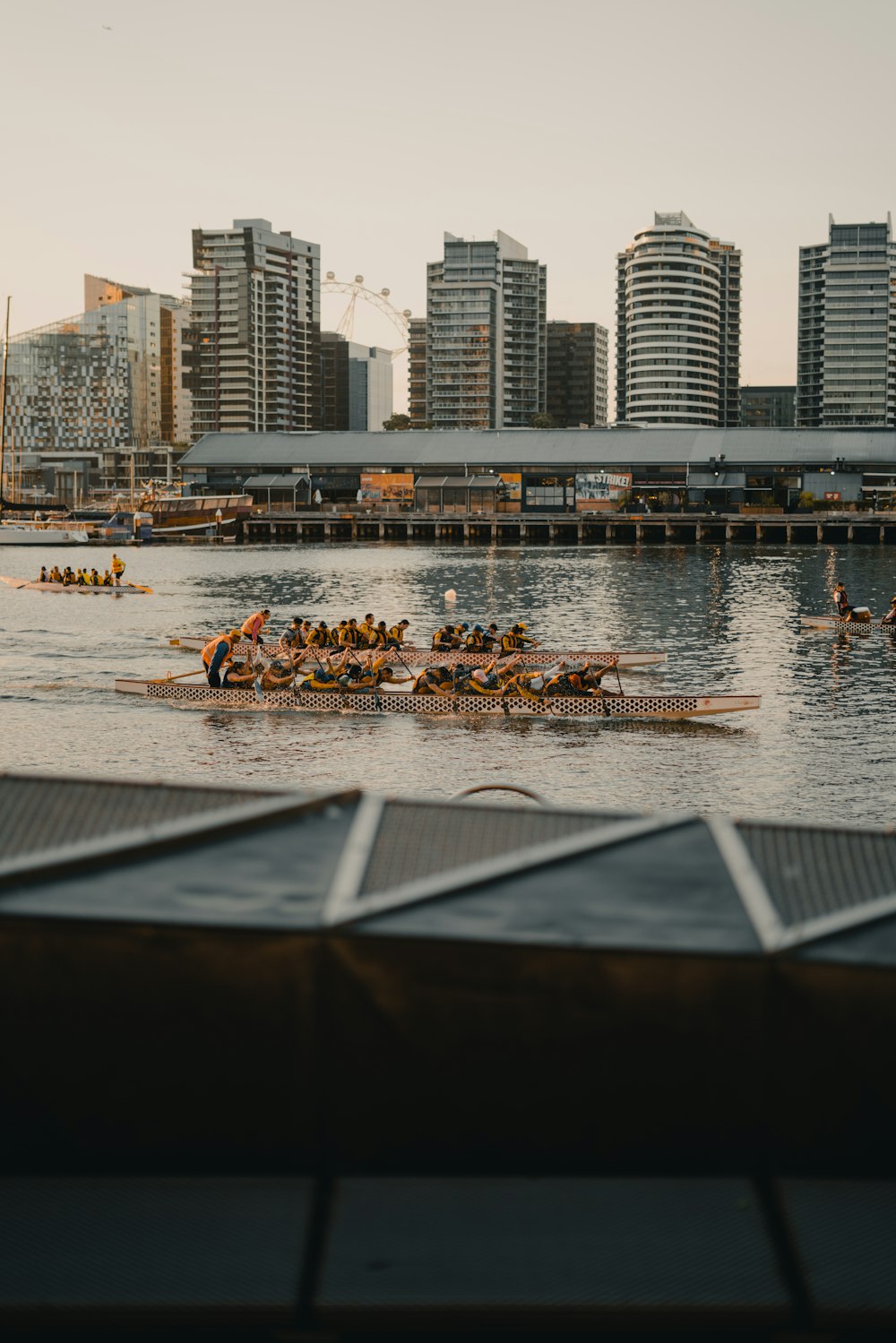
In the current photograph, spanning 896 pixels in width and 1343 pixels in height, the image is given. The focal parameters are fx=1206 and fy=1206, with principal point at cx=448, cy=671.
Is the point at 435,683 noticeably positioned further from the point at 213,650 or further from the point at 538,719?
the point at 213,650

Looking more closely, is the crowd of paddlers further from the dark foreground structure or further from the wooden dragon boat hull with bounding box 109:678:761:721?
the dark foreground structure

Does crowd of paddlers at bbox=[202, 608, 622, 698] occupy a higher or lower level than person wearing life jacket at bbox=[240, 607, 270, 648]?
lower

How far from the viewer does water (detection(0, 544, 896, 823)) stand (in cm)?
2395

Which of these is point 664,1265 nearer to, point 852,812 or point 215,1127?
point 215,1127

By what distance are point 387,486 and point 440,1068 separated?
15993 centimetres

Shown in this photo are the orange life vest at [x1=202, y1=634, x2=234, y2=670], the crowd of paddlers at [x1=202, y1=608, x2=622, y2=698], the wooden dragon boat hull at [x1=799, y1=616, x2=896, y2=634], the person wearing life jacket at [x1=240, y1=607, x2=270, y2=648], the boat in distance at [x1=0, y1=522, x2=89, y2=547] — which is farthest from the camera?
the boat in distance at [x1=0, y1=522, x2=89, y2=547]

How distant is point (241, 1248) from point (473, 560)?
344 feet

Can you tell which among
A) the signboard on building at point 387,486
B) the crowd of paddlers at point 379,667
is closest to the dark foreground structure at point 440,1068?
the crowd of paddlers at point 379,667

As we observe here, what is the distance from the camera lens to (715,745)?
2733cm

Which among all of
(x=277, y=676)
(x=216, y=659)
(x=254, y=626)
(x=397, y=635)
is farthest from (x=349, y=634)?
(x=216, y=659)

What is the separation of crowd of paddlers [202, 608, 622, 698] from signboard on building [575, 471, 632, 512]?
11738 centimetres

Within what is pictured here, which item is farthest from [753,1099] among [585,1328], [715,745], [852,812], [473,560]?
[473,560]

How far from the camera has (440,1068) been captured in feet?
15.0

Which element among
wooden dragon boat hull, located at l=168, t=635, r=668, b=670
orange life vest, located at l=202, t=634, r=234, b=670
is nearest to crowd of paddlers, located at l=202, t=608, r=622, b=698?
orange life vest, located at l=202, t=634, r=234, b=670
